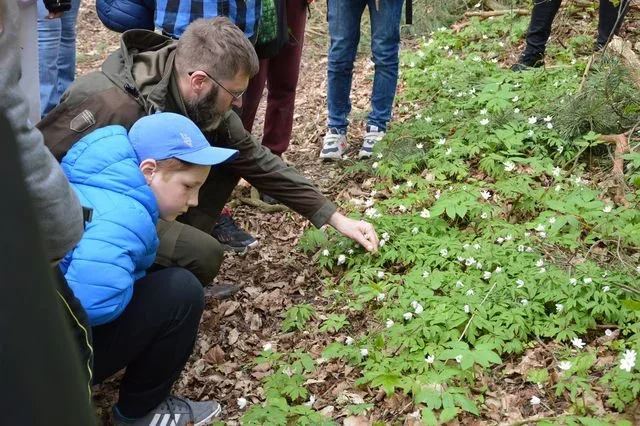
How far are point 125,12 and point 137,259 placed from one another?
7.51ft

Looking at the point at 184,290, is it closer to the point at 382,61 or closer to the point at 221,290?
the point at 221,290

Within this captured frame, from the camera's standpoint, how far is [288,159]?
653cm

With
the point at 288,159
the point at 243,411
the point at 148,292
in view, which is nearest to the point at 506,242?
the point at 243,411

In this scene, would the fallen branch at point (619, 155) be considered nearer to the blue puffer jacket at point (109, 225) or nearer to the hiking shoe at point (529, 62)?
the hiking shoe at point (529, 62)

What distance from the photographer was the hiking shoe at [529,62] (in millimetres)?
6582

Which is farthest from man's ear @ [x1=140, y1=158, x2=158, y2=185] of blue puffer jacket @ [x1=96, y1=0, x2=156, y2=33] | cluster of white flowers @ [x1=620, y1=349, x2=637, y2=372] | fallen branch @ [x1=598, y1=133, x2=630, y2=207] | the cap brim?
fallen branch @ [x1=598, y1=133, x2=630, y2=207]

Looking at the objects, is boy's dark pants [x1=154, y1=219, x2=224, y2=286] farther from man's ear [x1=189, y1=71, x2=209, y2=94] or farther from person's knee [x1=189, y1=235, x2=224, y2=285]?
man's ear [x1=189, y1=71, x2=209, y2=94]

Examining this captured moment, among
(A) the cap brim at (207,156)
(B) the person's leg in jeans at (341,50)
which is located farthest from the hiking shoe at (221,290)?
(B) the person's leg in jeans at (341,50)

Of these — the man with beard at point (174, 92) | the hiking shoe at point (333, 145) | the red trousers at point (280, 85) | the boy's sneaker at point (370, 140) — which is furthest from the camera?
the hiking shoe at point (333, 145)

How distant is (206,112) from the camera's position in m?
3.90

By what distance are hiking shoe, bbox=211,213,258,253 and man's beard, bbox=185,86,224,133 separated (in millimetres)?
1303

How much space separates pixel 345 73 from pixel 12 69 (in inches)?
174

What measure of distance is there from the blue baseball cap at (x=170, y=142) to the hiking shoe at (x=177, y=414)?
118 centimetres

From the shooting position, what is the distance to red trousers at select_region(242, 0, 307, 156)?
5445 mm
